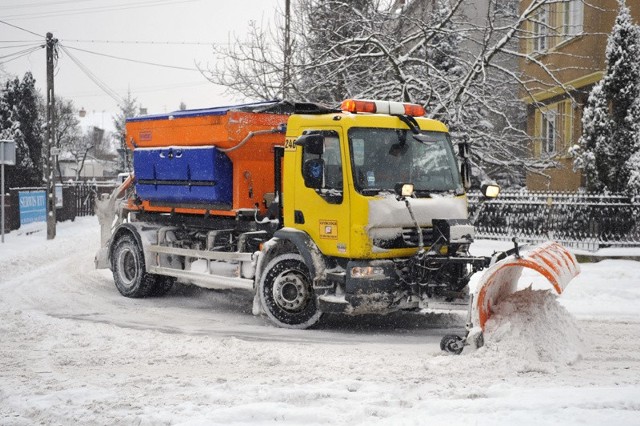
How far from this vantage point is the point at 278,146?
10.5 metres

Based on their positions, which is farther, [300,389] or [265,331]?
[265,331]

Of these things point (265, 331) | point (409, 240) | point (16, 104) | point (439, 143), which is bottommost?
point (265, 331)

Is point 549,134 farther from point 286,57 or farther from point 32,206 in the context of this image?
point 32,206

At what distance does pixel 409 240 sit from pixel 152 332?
3.25 m

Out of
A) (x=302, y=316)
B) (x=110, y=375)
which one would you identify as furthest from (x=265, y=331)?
(x=110, y=375)

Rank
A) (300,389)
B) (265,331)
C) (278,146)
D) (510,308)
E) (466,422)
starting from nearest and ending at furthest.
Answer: (466,422) < (300,389) < (510,308) < (265,331) < (278,146)

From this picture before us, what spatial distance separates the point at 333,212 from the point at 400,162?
1.01 meters

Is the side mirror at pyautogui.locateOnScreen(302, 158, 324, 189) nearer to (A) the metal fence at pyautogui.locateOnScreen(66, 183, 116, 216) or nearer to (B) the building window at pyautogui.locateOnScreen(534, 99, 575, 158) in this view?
(B) the building window at pyautogui.locateOnScreen(534, 99, 575, 158)

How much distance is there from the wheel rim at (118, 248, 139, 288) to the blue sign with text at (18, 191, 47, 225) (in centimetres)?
1417

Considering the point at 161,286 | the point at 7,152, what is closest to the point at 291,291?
the point at 161,286

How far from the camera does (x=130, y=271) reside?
41.4ft

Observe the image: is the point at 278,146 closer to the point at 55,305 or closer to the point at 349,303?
the point at 349,303

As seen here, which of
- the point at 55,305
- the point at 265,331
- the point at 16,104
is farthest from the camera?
the point at 16,104

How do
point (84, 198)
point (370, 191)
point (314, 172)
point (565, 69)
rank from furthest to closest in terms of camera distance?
point (84, 198), point (565, 69), point (314, 172), point (370, 191)
